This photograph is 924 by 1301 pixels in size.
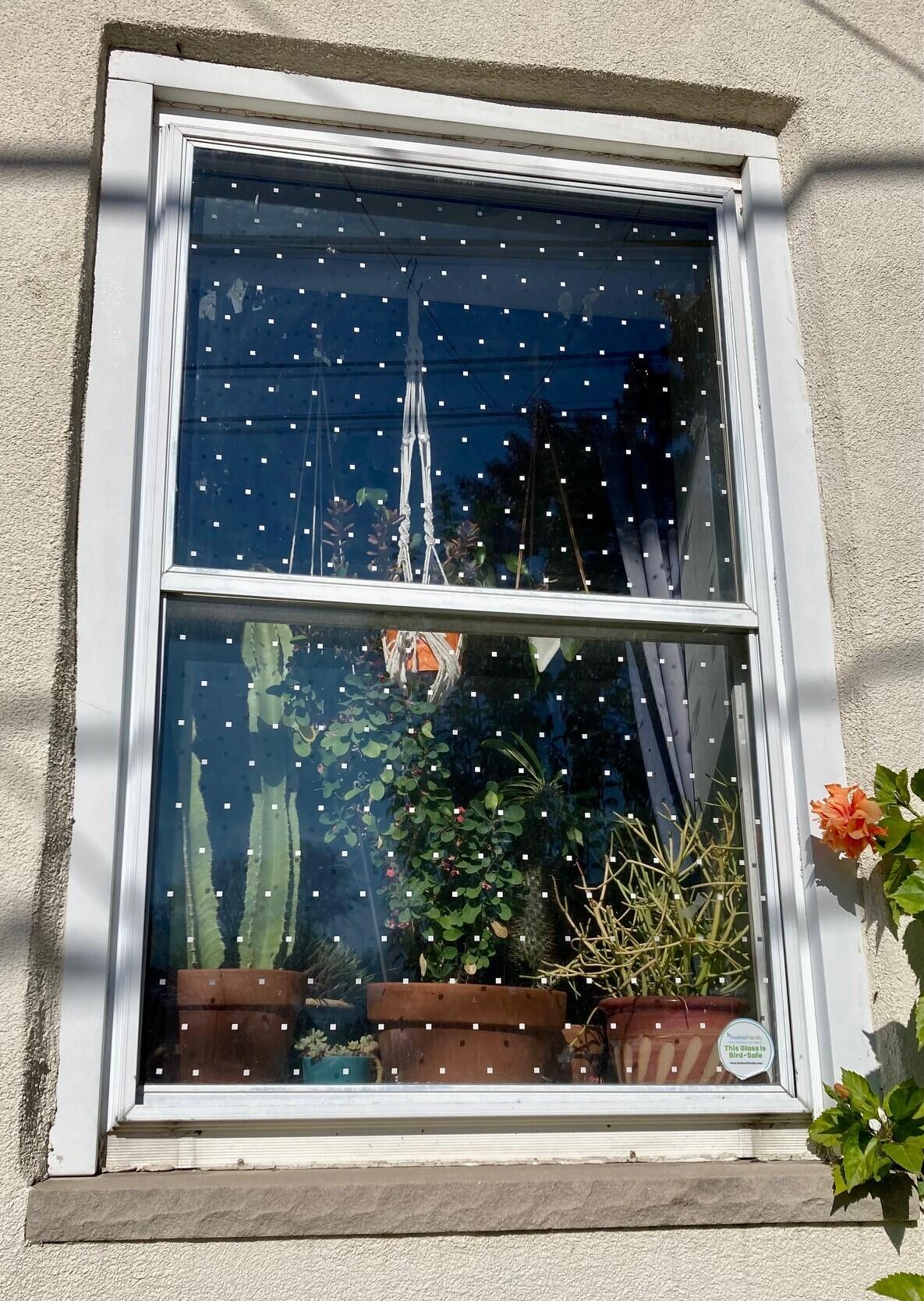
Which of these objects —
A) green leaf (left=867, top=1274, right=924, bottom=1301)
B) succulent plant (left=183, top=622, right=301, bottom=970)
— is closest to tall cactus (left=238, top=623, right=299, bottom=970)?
succulent plant (left=183, top=622, right=301, bottom=970)

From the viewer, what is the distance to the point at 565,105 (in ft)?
7.73

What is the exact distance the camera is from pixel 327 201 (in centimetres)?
227

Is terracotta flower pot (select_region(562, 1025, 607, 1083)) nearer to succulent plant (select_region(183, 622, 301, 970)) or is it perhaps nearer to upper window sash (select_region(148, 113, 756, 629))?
succulent plant (select_region(183, 622, 301, 970))

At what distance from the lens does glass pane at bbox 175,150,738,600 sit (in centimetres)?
210

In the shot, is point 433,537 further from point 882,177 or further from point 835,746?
point 882,177

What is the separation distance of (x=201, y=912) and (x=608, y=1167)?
686mm

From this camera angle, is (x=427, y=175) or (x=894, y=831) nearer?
(x=894, y=831)

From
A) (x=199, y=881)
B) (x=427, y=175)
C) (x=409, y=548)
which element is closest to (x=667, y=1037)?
(x=199, y=881)

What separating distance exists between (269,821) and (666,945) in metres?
0.65

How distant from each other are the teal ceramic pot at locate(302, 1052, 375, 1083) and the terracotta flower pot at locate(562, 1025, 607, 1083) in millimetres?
295

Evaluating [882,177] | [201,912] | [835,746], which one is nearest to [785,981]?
[835,746]

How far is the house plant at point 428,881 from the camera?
6.13 ft

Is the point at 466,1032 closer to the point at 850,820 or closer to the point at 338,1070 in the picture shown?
the point at 338,1070

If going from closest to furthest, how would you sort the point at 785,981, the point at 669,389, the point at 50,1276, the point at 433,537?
the point at 50,1276
the point at 785,981
the point at 433,537
the point at 669,389
